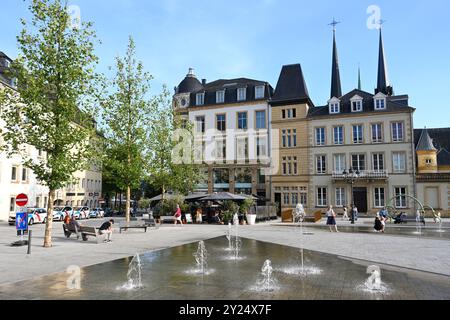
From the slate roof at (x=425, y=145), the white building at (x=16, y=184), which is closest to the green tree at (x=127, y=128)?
the white building at (x=16, y=184)

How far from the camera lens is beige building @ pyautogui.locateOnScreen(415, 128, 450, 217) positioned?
137 feet

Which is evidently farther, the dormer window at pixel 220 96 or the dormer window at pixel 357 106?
the dormer window at pixel 220 96

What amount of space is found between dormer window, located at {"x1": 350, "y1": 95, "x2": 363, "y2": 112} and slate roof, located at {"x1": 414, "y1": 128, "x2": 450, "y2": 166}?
12.4 metres

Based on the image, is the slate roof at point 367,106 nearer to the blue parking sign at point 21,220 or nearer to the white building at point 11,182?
the white building at point 11,182

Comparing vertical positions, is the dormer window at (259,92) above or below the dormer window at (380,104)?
above

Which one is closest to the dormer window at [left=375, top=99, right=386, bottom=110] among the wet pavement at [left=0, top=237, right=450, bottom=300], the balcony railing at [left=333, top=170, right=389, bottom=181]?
the balcony railing at [left=333, top=170, right=389, bottom=181]

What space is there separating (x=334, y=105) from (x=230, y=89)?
16.2 m

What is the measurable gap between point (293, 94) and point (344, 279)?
1704 inches

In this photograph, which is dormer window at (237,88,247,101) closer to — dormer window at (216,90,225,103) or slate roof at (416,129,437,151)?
dormer window at (216,90,225,103)

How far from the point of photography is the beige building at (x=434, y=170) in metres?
41.6

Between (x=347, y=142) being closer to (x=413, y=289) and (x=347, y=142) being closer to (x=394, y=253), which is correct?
(x=394, y=253)

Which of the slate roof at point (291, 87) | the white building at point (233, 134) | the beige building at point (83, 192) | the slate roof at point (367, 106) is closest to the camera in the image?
the slate roof at point (367, 106)

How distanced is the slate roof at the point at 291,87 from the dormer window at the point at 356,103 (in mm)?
6057

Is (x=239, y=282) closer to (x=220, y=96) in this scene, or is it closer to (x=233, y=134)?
(x=233, y=134)
